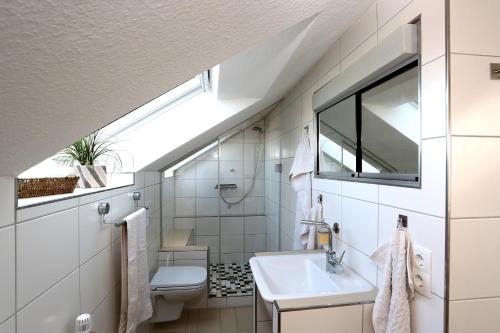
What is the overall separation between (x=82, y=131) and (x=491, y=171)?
1.30 m

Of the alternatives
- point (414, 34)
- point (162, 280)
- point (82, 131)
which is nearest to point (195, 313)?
point (162, 280)

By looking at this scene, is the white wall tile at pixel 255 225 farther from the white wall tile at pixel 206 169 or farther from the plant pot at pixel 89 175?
the plant pot at pixel 89 175

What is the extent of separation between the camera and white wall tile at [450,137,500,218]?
82cm

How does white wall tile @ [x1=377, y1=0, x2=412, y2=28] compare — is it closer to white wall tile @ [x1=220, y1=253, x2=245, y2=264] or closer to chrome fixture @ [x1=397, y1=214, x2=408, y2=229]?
chrome fixture @ [x1=397, y1=214, x2=408, y2=229]

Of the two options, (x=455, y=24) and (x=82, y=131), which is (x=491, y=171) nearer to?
(x=455, y=24)

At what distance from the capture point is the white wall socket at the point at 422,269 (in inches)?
35.3

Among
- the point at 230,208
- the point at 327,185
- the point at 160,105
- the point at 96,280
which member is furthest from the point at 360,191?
the point at 230,208

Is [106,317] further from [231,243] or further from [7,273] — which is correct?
[231,243]

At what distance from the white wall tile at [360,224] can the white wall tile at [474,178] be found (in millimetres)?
404

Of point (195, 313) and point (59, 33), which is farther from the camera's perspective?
point (195, 313)

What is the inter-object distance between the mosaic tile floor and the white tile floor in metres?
0.17

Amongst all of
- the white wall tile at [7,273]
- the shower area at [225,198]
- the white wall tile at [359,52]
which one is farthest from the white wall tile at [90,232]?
the shower area at [225,198]

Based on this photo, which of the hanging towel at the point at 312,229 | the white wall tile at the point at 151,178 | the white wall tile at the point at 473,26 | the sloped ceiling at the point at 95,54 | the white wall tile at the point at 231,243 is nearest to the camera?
the sloped ceiling at the point at 95,54

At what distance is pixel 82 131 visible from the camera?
0.75 metres
